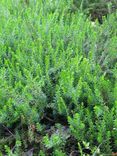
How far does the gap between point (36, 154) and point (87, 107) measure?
0.43 m

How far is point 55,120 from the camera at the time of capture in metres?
2.13

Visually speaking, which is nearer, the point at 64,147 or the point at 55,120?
the point at 64,147

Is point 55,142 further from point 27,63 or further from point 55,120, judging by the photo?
point 27,63

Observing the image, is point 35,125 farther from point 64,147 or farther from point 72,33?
point 72,33

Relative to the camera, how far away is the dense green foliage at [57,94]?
1.87m

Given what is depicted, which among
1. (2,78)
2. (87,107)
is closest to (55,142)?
(87,107)

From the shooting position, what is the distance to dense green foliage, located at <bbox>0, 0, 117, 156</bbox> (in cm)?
187

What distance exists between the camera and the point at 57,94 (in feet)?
→ 6.57

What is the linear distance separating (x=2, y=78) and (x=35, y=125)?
0.37 m

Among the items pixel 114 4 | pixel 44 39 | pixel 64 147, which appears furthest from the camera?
pixel 114 4

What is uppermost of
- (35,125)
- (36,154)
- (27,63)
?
(27,63)

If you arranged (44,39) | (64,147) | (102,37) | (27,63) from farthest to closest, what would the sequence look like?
(102,37) < (44,39) < (27,63) < (64,147)

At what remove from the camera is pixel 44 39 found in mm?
2531

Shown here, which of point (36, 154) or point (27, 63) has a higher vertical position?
point (27, 63)
